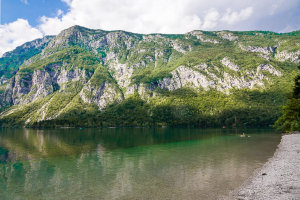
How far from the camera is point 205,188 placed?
24234mm

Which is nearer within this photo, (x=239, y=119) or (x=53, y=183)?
(x=53, y=183)

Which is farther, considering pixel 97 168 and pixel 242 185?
pixel 97 168

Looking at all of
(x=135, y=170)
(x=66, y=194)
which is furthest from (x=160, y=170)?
(x=66, y=194)

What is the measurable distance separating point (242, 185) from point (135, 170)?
17167mm

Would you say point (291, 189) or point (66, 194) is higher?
point (291, 189)

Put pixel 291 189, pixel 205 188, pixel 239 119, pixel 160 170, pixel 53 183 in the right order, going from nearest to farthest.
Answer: pixel 291 189 → pixel 205 188 → pixel 53 183 → pixel 160 170 → pixel 239 119

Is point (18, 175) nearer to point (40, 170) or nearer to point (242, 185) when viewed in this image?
point (40, 170)

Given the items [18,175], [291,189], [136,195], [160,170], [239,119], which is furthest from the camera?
[239,119]

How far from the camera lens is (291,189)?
20422 mm

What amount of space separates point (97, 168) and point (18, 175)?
12.2 meters

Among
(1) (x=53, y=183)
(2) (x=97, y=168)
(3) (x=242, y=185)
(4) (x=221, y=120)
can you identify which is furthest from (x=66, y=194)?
(4) (x=221, y=120)

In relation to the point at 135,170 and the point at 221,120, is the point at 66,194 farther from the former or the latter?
the point at 221,120

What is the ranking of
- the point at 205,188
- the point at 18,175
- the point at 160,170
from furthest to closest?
the point at 160,170 < the point at 18,175 < the point at 205,188

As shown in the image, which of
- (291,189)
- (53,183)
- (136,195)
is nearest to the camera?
(291,189)
